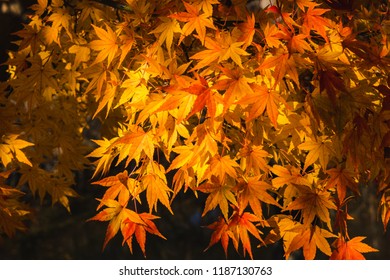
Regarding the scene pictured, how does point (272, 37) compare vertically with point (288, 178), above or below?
above

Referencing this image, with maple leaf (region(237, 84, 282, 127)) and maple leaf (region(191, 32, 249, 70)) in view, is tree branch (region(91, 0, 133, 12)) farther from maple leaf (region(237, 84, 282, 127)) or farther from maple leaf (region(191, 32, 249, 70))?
maple leaf (region(237, 84, 282, 127))

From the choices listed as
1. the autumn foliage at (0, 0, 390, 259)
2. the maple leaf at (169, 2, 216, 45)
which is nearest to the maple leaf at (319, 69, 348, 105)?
the autumn foliage at (0, 0, 390, 259)

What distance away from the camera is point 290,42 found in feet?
6.33

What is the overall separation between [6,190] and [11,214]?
0.41m

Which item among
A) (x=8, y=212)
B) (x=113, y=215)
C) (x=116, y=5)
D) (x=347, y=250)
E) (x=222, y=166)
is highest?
(x=116, y=5)

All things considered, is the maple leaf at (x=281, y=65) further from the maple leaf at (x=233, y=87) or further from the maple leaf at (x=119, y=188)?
the maple leaf at (x=119, y=188)

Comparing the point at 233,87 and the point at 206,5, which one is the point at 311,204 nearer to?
the point at 233,87

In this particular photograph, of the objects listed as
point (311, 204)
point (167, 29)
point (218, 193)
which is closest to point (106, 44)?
point (167, 29)

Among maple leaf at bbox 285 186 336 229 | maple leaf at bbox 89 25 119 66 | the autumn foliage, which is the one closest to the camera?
the autumn foliage

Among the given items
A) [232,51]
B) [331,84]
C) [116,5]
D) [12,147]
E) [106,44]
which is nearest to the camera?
[331,84]

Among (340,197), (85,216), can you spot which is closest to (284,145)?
(340,197)

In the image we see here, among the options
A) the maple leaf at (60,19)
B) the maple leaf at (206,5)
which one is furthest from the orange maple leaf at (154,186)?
the maple leaf at (60,19)
